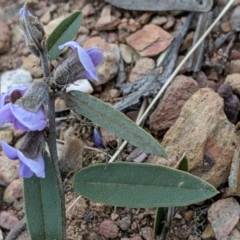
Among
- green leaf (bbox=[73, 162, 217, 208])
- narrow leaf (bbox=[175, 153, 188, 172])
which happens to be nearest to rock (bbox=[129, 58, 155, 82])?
narrow leaf (bbox=[175, 153, 188, 172])

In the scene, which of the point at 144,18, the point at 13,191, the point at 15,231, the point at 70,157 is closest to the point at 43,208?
the point at 70,157

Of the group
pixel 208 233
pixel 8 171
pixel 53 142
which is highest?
pixel 53 142

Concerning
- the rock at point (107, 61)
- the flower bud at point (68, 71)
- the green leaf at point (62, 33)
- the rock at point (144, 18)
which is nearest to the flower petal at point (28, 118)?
the flower bud at point (68, 71)

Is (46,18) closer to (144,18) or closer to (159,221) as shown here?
(144,18)

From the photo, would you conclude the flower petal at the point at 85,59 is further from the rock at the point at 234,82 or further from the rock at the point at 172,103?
the rock at the point at 234,82

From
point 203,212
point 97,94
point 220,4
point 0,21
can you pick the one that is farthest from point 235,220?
point 0,21

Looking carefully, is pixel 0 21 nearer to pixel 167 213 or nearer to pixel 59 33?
pixel 59 33

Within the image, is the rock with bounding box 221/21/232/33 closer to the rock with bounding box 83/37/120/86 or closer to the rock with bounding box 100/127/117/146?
the rock with bounding box 83/37/120/86
